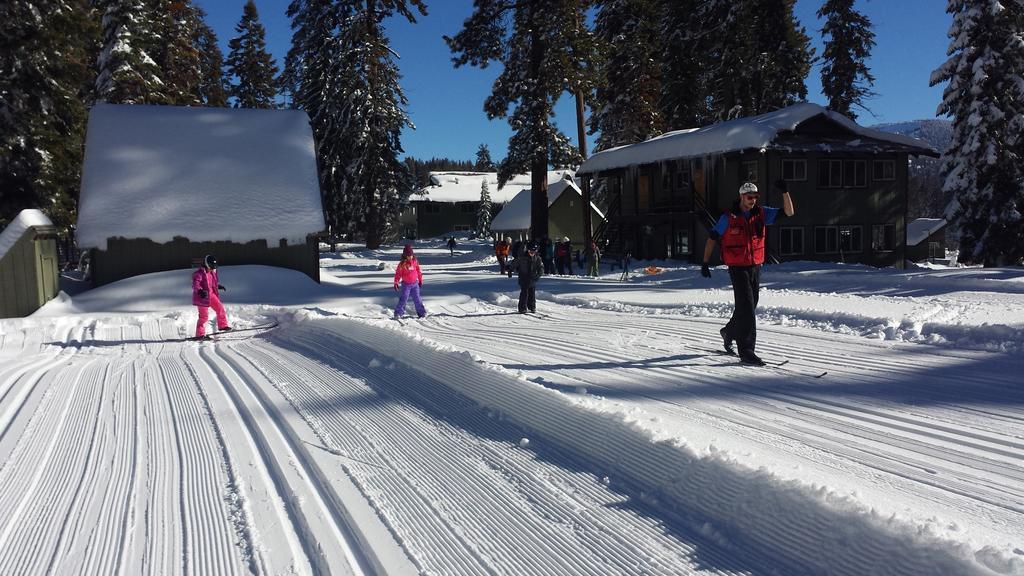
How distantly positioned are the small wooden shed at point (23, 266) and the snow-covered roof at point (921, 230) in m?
52.2

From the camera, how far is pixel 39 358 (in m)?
10.6

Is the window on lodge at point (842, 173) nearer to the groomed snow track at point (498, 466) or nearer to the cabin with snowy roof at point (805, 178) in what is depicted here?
the cabin with snowy roof at point (805, 178)

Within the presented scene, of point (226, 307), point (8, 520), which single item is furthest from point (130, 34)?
point (8, 520)

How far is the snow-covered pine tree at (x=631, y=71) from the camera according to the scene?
120 feet

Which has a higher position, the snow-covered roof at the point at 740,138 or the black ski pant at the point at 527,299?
the snow-covered roof at the point at 740,138

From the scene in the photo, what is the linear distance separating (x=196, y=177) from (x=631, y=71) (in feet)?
82.4

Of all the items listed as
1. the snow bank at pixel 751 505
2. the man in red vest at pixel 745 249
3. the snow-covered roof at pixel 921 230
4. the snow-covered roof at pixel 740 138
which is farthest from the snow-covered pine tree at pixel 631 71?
the snow bank at pixel 751 505

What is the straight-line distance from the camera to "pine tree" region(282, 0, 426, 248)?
39.2 m

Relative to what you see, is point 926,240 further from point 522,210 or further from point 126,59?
point 126,59

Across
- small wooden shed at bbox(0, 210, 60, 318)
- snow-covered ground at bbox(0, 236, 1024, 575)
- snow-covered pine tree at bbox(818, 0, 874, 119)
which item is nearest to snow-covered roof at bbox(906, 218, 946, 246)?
snow-covered pine tree at bbox(818, 0, 874, 119)

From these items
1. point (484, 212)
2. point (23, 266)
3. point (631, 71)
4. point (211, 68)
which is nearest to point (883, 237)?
point (631, 71)

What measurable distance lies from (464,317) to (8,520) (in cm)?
991

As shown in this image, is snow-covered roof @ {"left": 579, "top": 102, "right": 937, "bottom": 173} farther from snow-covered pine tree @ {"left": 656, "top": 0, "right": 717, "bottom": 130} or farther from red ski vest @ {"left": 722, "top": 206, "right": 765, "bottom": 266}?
red ski vest @ {"left": 722, "top": 206, "right": 765, "bottom": 266}

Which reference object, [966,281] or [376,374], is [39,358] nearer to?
[376,374]
